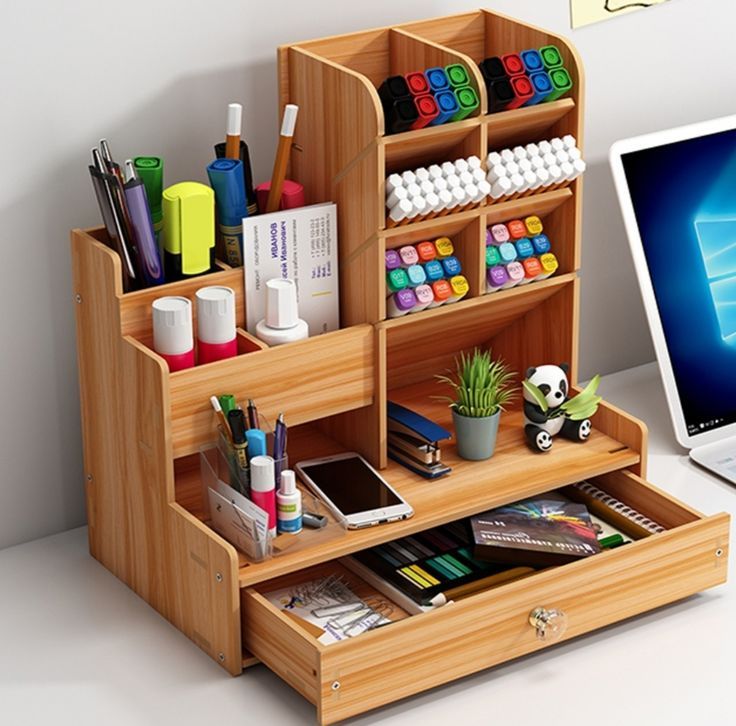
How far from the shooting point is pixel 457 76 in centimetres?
146

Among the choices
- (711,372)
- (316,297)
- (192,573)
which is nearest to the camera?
(192,573)

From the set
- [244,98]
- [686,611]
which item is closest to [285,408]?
[244,98]

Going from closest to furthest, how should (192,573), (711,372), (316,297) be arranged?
1. (192,573)
2. (316,297)
3. (711,372)

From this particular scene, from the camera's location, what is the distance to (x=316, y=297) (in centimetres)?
153

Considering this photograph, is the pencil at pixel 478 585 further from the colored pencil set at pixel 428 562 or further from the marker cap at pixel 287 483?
the marker cap at pixel 287 483

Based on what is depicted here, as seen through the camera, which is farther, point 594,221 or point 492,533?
point 594,221

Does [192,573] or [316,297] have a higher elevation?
[316,297]

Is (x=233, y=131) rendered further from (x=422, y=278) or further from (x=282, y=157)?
(x=422, y=278)

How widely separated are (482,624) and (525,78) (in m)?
0.55

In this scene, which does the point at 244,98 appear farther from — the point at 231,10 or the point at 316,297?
the point at 316,297

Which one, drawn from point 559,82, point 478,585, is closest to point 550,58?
point 559,82

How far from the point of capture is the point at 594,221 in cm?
192

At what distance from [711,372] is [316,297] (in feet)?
1.86

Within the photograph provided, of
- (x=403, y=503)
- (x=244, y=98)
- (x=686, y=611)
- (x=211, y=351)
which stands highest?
(x=244, y=98)
